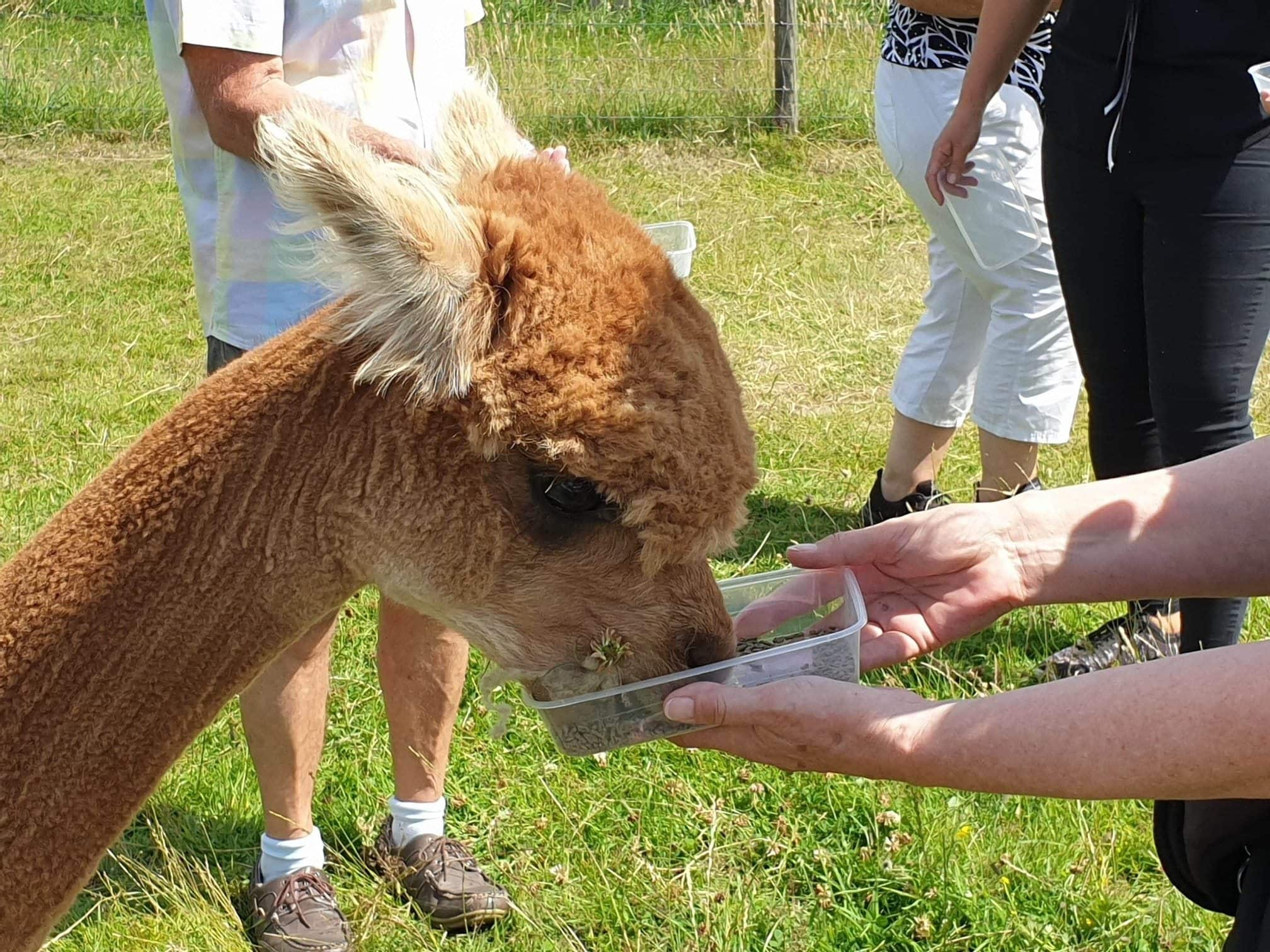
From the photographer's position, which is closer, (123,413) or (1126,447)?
(1126,447)

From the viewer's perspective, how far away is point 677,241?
2.61 meters

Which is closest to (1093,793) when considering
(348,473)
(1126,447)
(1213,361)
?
(348,473)

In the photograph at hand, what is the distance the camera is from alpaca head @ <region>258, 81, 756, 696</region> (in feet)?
6.20

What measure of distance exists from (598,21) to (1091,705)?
10.3 m

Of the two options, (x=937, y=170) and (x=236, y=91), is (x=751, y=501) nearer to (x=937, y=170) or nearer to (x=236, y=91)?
(x=937, y=170)

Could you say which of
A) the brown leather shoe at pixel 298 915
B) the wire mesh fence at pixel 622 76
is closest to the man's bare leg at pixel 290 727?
the brown leather shoe at pixel 298 915

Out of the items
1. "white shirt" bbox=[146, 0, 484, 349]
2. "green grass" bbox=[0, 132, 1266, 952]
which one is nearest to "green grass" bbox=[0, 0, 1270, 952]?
"green grass" bbox=[0, 132, 1266, 952]

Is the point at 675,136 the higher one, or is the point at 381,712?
the point at 675,136

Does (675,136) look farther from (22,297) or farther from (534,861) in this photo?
(534,861)

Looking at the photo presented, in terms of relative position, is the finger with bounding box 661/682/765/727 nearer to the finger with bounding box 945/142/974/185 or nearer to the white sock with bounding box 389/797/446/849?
the white sock with bounding box 389/797/446/849

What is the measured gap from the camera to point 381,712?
4031mm

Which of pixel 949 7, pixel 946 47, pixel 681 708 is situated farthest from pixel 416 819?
pixel 946 47

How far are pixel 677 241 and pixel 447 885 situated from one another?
1716 millimetres

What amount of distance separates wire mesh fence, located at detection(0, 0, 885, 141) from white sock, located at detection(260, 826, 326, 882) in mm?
7605
